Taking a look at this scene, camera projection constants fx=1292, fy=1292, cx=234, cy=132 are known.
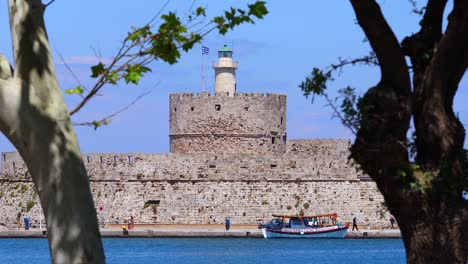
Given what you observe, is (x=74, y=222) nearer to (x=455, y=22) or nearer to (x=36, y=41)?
(x=36, y=41)

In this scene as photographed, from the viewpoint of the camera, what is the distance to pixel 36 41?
17.8 feet

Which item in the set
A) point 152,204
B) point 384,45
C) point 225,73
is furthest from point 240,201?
point 384,45

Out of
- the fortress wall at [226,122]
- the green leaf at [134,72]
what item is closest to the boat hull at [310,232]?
the fortress wall at [226,122]

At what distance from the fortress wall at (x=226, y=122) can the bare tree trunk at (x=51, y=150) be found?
3120cm

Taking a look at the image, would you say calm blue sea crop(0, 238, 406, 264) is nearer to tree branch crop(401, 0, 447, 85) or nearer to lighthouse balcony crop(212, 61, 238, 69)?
lighthouse balcony crop(212, 61, 238, 69)

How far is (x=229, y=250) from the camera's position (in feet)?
104

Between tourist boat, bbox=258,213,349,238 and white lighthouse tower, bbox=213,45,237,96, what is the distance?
221 inches

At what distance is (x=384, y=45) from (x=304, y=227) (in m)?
29.3

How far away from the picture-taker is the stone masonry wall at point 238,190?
114ft

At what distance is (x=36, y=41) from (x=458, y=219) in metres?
2.02

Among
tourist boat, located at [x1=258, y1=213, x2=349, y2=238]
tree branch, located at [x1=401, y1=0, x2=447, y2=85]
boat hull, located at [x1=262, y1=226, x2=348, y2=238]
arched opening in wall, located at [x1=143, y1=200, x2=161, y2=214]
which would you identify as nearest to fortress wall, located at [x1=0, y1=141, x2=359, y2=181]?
arched opening in wall, located at [x1=143, y1=200, x2=161, y2=214]

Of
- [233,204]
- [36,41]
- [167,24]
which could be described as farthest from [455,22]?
[233,204]

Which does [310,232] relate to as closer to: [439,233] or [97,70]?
[439,233]

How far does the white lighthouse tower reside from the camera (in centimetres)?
3941
